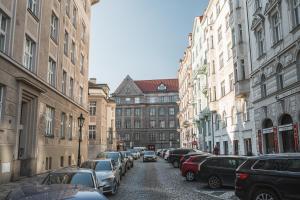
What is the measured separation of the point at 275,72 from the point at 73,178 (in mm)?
16718

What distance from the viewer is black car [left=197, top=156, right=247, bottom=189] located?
49.4 ft

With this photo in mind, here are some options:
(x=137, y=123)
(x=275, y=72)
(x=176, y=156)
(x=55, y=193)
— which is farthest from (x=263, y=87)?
(x=137, y=123)

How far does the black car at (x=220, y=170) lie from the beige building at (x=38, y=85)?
31.8 feet

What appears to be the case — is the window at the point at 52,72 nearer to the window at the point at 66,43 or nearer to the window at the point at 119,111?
the window at the point at 66,43

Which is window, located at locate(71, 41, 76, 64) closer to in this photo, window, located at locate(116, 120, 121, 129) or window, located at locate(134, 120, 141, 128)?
window, located at locate(134, 120, 141, 128)

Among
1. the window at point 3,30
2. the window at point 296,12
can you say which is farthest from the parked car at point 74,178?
the window at point 296,12

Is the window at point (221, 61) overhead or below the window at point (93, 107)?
overhead

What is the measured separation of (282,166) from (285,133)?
475 inches

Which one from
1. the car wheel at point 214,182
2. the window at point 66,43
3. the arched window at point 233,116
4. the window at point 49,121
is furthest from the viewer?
the arched window at point 233,116

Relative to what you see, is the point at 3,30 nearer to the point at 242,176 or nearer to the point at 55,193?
the point at 242,176

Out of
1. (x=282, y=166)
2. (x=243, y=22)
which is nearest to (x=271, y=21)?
(x=243, y=22)

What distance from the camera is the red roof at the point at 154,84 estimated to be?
352 feet

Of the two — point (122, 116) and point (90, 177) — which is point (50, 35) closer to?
point (90, 177)

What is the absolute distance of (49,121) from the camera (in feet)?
76.7
